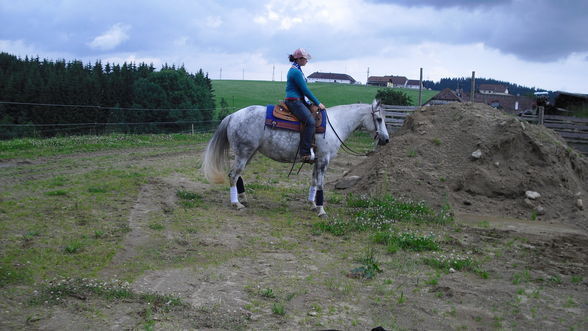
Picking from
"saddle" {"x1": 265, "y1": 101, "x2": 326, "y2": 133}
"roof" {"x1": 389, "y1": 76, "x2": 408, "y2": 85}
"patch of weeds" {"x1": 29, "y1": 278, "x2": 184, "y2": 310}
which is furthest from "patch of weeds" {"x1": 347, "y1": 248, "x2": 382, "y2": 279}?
"roof" {"x1": 389, "y1": 76, "x2": 408, "y2": 85}

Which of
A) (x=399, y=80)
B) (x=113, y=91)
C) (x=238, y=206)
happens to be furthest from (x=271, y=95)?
(x=399, y=80)

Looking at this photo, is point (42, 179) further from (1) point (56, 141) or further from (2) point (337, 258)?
(1) point (56, 141)

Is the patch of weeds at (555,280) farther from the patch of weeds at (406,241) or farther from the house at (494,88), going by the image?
the house at (494,88)

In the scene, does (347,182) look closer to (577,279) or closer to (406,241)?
(406,241)

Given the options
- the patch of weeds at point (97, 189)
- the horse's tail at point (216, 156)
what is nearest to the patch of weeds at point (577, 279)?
the horse's tail at point (216, 156)

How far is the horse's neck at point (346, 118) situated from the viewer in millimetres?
11398

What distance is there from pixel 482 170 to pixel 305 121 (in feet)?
16.4

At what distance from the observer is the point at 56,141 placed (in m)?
21.0

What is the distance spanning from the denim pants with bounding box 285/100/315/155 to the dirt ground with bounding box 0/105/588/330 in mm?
1522

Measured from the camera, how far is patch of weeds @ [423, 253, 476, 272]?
7.32 meters

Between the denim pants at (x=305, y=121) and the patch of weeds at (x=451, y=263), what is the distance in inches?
155

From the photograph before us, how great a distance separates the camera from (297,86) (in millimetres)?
10523

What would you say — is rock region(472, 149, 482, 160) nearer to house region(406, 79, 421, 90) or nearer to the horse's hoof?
the horse's hoof

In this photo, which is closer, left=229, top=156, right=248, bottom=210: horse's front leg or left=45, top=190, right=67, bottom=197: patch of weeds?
left=45, top=190, right=67, bottom=197: patch of weeds
